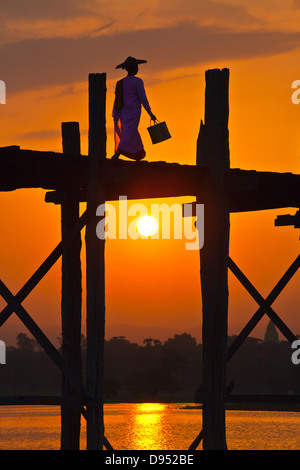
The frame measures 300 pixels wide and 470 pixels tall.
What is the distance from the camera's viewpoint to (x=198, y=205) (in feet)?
47.6

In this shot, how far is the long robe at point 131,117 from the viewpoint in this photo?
13180 millimetres

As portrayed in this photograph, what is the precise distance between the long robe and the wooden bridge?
0.46 metres

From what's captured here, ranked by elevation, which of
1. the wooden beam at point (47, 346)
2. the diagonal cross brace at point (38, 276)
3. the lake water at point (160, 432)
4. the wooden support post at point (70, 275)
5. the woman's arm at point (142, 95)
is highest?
the lake water at point (160, 432)

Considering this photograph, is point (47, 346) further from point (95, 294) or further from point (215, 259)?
point (215, 259)

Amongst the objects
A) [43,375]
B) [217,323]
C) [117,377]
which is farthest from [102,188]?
[43,375]

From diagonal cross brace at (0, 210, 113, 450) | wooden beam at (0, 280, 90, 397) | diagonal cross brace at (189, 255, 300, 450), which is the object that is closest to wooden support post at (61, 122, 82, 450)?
diagonal cross brace at (0, 210, 113, 450)

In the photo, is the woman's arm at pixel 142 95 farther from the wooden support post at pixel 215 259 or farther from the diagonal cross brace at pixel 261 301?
the diagonal cross brace at pixel 261 301

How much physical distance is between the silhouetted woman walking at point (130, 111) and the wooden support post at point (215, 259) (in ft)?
2.61

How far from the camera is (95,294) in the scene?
12.1 metres

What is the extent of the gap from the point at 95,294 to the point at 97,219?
844mm

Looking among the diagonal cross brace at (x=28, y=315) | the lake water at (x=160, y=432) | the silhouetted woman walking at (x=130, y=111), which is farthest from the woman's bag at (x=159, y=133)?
the lake water at (x=160, y=432)

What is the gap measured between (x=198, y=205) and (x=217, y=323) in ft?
7.07

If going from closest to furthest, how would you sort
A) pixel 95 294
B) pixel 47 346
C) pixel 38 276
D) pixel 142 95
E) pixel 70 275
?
pixel 95 294 → pixel 47 346 → pixel 38 276 → pixel 142 95 → pixel 70 275

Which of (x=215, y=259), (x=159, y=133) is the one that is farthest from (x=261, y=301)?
(x=159, y=133)
